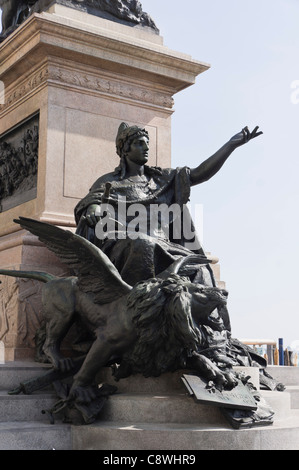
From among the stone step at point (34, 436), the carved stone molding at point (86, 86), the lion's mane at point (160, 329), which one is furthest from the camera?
the carved stone molding at point (86, 86)

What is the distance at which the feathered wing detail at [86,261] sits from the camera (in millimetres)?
7004

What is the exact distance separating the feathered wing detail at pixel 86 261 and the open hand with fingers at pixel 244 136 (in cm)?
256

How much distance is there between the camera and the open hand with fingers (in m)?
8.69

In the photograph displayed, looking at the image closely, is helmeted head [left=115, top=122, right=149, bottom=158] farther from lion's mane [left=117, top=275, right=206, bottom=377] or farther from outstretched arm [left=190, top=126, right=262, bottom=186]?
lion's mane [left=117, top=275, right=206, bottom=377]

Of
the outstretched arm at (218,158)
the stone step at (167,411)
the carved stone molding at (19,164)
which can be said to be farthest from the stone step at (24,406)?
the carved stone molding at (19,164)

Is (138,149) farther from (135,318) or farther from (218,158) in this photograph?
(135,318)

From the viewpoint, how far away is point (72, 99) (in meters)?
10.2

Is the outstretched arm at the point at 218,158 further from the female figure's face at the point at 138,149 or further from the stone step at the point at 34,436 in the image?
the stone step at the point at 34,436

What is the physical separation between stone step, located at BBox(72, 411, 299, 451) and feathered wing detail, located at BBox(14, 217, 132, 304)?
135 centimetres

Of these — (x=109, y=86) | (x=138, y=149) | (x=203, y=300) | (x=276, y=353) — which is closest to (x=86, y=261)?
(x=203, y=300)

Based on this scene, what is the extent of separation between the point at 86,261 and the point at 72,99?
3.79 m

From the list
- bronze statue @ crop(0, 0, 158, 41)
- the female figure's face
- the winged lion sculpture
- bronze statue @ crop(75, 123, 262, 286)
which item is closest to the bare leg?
the winged lion sculpture
